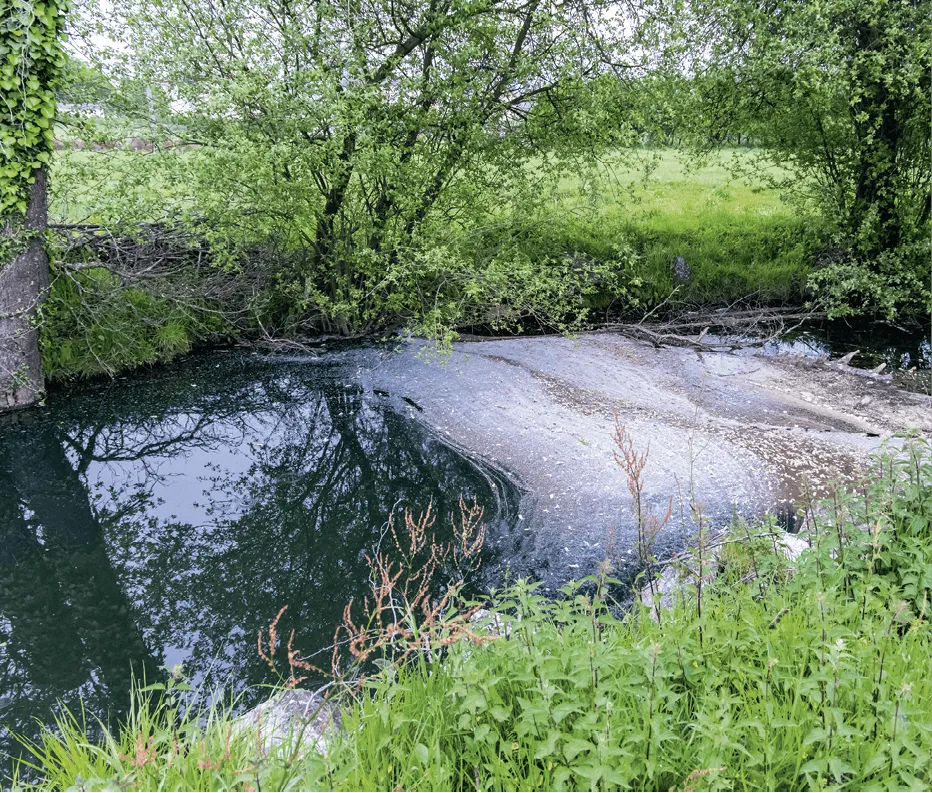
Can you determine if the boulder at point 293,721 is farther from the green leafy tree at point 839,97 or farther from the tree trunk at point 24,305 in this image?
the green leafy tree at point 839,97

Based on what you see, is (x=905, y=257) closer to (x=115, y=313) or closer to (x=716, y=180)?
(x=716, y=180)

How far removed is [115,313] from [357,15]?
647cm

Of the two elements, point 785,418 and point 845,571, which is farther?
point 785,418

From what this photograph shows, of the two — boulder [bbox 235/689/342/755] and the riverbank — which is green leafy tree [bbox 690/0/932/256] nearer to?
the riverbank

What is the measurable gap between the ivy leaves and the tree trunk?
284 millimetres

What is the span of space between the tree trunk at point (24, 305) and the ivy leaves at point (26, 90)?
0.93 feet

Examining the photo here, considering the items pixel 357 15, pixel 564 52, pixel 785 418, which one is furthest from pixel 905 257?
pixel 357 15

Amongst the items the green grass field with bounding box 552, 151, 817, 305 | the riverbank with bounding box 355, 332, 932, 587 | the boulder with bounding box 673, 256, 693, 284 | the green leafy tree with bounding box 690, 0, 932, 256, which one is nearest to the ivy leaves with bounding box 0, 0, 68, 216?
the riverbank with bounding box 355, 332, 932, 587

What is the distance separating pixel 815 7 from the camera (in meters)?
11.7

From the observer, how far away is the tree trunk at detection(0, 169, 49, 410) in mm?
10562

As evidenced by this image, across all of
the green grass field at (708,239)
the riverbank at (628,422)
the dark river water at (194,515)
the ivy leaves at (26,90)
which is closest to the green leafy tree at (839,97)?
the green grass field at (708,239)

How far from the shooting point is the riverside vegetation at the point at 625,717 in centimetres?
312

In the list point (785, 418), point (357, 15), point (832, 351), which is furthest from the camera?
point (832, 351)

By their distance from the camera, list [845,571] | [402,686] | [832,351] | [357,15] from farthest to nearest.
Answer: [832,351] → [357,15] → [845,571] → [402,686]
